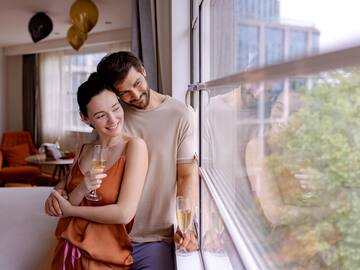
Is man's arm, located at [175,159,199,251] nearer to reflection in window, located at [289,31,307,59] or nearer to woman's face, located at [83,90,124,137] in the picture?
woman's face, located at [83,90,124,137]

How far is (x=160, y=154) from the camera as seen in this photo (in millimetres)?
1538

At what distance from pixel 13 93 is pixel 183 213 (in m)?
6.66

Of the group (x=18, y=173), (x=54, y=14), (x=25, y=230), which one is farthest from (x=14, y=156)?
(x=25, y=230)

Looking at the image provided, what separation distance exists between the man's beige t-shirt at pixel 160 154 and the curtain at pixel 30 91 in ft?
19.8

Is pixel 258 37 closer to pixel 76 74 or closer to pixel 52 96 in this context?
pixel 76 74

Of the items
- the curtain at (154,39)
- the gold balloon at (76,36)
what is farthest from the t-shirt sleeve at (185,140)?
the gold balloon at (76,36)

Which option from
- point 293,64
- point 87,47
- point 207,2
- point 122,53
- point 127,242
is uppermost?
point 87,47

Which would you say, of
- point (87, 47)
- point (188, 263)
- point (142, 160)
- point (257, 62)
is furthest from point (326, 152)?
point (87, 47)

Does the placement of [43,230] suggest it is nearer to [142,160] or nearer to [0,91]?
[142,160]

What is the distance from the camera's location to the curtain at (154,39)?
2.25 metres

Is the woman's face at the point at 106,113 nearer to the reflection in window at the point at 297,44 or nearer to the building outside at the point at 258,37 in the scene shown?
the building outside at the point at 258,37

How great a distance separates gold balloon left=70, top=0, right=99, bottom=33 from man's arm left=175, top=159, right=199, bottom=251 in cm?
244

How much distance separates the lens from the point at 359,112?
1.25 feet

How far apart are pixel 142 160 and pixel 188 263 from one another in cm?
42
